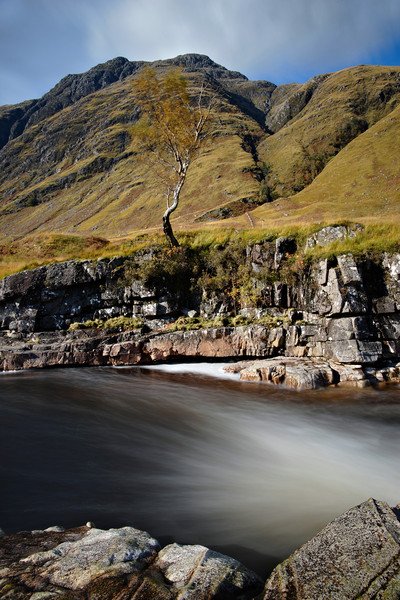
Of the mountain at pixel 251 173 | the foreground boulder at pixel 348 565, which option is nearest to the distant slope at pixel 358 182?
the mountain at pixel 251 173

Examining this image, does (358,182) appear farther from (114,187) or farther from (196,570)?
(114,187)

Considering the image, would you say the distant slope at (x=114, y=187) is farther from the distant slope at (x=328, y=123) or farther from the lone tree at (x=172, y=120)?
the lone tree at (x=172, y=120)

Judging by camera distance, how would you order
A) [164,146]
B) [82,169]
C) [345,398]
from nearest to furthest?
1. [345,398]
2. [164,146]
3. [82,169]

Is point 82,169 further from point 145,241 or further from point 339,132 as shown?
point 145,241

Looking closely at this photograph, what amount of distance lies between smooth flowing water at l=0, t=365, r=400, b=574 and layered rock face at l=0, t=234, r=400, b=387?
2367 mm

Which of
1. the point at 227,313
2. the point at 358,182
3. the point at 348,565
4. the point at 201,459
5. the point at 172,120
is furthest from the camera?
the point at 358,182

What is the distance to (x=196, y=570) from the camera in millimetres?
2848

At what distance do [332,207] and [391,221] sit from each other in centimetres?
5480

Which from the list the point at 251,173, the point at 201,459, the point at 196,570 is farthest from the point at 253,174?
the point at 196,570

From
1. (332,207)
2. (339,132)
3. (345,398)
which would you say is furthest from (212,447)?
(339,132)

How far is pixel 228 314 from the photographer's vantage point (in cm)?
1689

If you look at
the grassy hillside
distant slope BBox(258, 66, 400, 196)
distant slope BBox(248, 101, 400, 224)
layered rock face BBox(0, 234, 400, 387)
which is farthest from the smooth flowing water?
distant slope BBox(258, 66, 400, 196)

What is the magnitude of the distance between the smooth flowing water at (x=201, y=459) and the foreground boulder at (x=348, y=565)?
1.20 metres

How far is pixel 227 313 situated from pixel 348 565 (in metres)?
14.2
